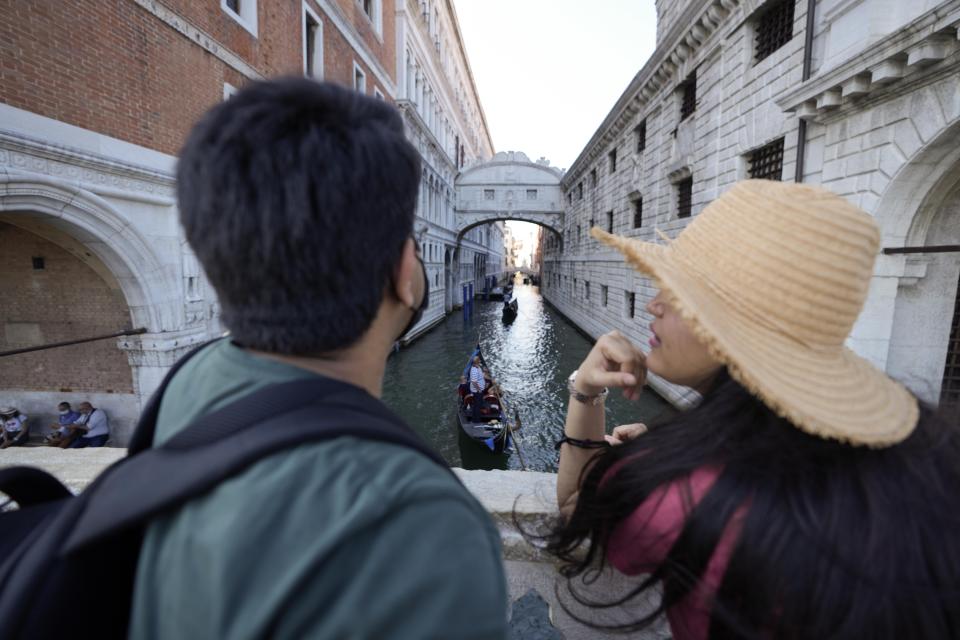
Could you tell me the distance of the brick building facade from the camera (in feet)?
14.6

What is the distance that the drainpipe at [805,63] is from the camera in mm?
5754

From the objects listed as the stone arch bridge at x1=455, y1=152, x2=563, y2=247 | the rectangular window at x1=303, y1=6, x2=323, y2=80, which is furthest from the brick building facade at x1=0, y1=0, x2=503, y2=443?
the stone arch bridge at x1=455, y1=152, x2=563, y2=247

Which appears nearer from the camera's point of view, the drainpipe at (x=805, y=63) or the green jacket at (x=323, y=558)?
the green jacket at (x=323, y=558)

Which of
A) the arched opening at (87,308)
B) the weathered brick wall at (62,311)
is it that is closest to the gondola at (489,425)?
the arched opening at (87,308)

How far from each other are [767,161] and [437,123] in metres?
19.3

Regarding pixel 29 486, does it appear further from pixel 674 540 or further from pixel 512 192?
pixel 512 192

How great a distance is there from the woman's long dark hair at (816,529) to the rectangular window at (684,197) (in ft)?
32.0

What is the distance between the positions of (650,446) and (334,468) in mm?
800

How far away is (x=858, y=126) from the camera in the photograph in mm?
5113

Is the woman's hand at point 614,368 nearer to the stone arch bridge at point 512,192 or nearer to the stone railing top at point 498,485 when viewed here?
the stone railing top at point 498,485

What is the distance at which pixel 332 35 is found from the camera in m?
10.9

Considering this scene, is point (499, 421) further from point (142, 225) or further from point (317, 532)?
point (317, 532)

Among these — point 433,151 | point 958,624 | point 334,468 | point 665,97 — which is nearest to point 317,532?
point 334,468

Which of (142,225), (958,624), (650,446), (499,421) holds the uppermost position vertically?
(142,225)
